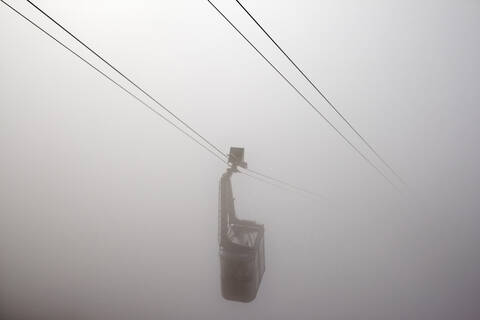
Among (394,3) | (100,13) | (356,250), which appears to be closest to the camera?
(394,3)

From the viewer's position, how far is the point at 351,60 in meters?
15.6

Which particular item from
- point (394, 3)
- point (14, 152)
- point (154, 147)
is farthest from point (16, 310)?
point (394, 3)

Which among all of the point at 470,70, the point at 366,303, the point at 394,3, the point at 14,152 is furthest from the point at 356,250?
the point at 14,152

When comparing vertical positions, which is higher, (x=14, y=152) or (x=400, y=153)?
(x=400, y=153)

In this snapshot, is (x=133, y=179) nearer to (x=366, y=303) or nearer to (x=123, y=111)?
(x=123, y=111)

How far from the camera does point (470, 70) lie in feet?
41.4

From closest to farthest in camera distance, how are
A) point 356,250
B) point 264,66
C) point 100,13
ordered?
point 264,66, point 100,13, point 356,250

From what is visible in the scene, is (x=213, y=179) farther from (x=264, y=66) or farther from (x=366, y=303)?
(x=366, y=303)

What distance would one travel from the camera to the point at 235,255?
5.37 meters

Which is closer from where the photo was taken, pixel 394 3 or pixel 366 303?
pixel 394 3

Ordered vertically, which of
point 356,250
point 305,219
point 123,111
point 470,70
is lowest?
point 356,250

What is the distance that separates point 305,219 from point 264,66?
8037mm

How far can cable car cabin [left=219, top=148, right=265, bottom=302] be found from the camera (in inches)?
211

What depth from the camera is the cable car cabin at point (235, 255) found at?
5.35 meters
